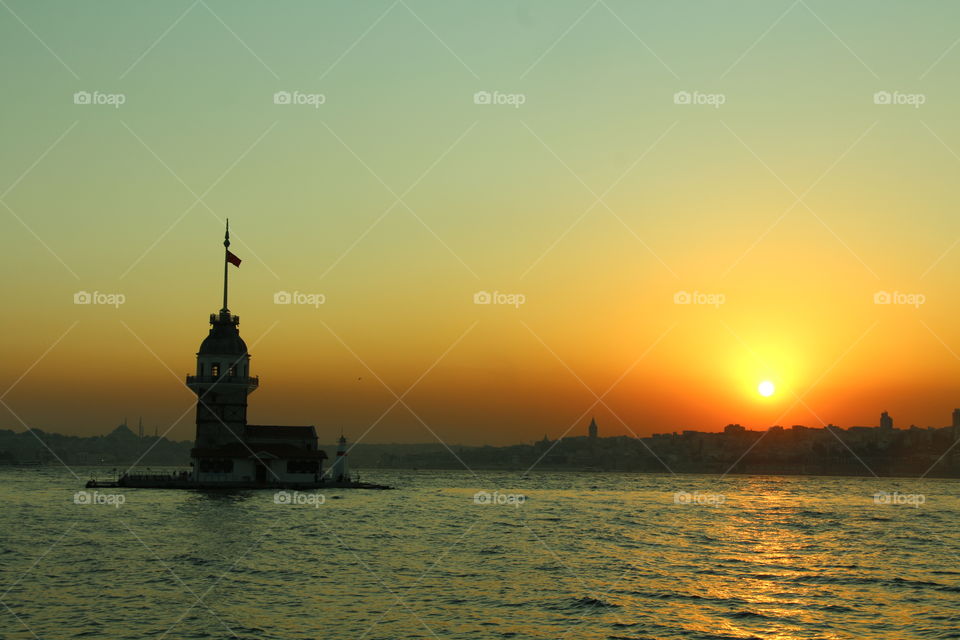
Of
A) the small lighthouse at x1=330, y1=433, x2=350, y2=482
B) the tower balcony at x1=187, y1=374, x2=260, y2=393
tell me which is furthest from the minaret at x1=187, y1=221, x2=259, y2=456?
the small lighthouse at x1=330, y1=433, x2=350, y2=482

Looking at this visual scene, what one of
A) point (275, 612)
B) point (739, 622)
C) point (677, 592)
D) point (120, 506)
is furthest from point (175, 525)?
point (739, 622)

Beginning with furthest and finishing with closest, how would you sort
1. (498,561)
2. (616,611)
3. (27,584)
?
Answer: (498,561) → (27,584) → (616,611)

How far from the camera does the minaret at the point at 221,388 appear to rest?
103062 millimetres

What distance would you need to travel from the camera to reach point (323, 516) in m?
77.8

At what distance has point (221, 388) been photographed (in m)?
Result: 104

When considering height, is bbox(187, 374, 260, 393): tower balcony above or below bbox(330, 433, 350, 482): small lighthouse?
above

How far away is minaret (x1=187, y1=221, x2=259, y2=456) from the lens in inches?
4058

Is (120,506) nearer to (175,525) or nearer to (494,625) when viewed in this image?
(175,525)

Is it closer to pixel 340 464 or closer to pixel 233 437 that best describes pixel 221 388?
pixel 233 437

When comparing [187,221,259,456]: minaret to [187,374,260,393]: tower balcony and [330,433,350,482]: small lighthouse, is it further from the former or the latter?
[330,433,350,482]: small lighthouse

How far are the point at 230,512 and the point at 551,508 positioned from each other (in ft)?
129

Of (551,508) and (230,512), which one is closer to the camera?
(230,512)

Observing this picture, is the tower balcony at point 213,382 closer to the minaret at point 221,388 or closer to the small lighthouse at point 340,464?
the minaret at point 221,388

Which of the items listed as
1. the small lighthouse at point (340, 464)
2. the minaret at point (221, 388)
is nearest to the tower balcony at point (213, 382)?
the minaret at point (221, 388)
